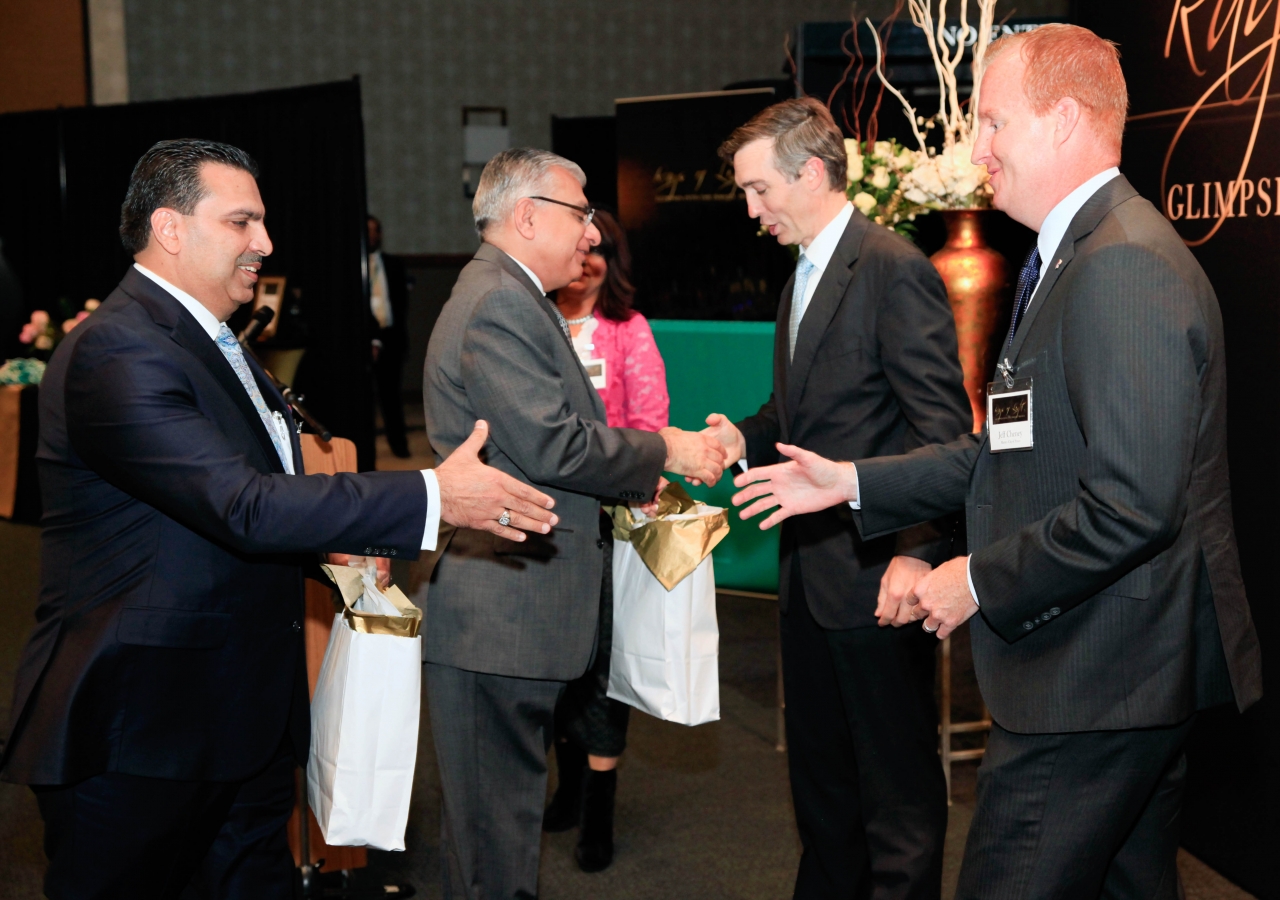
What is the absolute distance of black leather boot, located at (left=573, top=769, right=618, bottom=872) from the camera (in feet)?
9.77

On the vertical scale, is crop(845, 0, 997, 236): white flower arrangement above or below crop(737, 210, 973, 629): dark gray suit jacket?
above

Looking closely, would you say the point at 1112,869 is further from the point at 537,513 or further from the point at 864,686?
the point at 537,513

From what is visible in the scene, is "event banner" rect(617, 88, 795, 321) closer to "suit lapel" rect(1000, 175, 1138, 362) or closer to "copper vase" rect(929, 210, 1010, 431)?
"copper vase" rect(929, 210, 1010, 431)

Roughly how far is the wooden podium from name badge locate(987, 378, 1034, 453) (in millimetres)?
1535

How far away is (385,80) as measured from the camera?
11.0 m

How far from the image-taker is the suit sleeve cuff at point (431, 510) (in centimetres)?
179

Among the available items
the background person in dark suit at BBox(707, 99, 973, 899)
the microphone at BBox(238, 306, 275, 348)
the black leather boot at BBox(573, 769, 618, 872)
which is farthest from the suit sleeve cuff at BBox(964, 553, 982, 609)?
the microphone at BBox(238, 306, 275, 348)

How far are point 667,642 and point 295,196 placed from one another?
15.7 feet

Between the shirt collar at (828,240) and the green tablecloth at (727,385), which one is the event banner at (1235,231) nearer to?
the shirt collar at (828,240)

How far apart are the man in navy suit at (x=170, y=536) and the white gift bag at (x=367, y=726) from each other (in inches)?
3.6

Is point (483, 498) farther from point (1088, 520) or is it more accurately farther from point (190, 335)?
point (1088, 520)

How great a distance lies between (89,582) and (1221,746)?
2.46m

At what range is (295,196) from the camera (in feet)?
21.1

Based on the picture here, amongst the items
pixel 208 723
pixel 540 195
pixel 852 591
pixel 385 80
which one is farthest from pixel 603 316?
pixel 385 80
